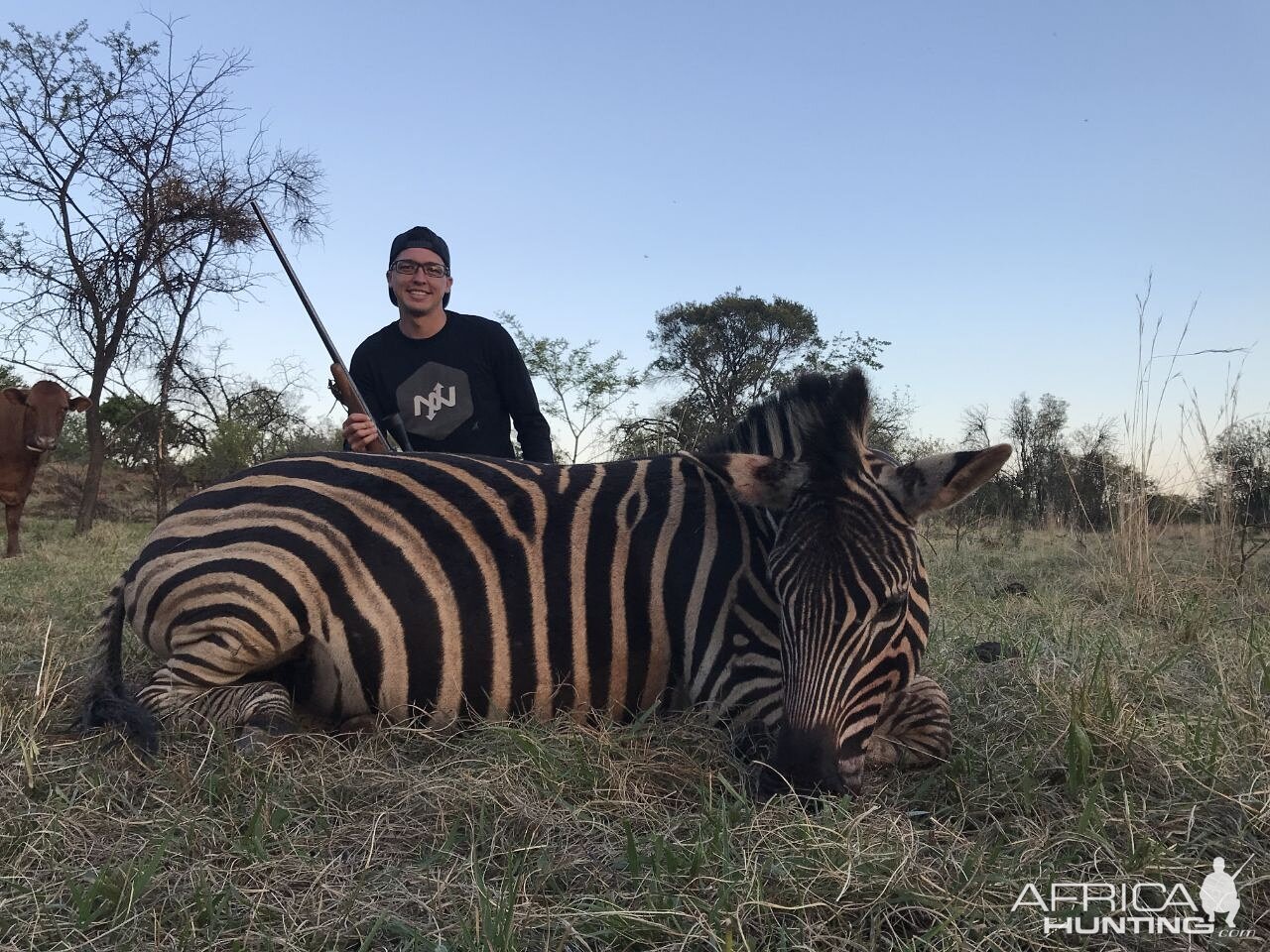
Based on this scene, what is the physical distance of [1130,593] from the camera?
15.5 ft

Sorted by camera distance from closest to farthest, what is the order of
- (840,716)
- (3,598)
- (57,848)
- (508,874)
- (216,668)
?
(508,874) < (57,848) < (840,716) < (216,668) < (3,598)

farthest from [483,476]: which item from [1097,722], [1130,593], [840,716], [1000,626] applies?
[1130,593]

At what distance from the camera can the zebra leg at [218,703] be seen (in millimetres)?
2387

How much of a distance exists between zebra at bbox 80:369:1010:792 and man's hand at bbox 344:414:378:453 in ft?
5.00

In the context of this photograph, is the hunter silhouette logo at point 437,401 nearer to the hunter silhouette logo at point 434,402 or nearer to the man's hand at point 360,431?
the hunter silhouette logo at point 434,402

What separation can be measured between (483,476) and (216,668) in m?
1.00

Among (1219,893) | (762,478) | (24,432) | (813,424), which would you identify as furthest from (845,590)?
(24,432)

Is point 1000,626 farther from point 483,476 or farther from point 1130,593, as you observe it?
point 483,476

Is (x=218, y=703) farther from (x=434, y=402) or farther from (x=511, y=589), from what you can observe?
(x=434, y=402)

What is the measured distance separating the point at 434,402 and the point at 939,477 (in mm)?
3330

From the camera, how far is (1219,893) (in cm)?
155

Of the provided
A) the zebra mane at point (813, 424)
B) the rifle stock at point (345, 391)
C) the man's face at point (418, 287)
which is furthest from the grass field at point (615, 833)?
the man's face at point (418, 287)

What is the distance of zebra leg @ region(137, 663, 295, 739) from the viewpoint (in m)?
2.39

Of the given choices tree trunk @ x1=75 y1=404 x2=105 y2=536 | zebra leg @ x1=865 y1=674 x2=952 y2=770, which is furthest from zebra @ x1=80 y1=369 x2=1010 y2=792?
tree trunk @ x1=75 y1=404 x2=105 y2=536
